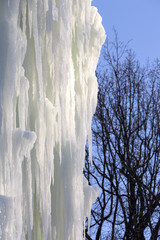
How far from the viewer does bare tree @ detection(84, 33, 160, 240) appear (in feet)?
22.4

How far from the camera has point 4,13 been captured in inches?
58.7

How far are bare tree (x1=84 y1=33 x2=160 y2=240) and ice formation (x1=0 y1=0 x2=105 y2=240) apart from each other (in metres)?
4.87

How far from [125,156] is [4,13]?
19.7 ft

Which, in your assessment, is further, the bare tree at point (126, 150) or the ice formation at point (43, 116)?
the bare tree at point (126, 150)

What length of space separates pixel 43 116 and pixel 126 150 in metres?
5.47

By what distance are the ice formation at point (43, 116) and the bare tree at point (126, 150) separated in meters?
4.87

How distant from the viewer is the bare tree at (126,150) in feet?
22.4

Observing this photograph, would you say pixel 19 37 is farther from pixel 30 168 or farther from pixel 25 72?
pixel 30 168

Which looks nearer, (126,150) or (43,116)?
(43,116)

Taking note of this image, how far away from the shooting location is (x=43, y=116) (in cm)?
167

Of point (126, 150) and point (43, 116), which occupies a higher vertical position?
point (126, 150)

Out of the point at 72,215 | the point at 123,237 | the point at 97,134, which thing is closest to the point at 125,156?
the point at 97,134

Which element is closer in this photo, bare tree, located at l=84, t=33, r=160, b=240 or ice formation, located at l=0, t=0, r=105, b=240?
ice formation, located at l=0, t=0, r=105, b=240

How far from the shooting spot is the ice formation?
1400 mm
